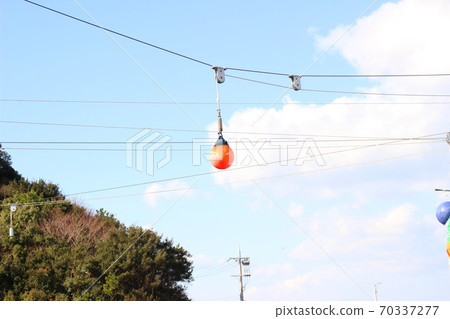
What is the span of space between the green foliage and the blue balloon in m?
18.9

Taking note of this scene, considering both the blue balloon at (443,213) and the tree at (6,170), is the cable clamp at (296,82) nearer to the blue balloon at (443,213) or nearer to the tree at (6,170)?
the blue balloon at (443,213)

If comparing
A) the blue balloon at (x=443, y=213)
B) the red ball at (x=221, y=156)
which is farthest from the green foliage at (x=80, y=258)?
the red ball at (x=221, y=156)

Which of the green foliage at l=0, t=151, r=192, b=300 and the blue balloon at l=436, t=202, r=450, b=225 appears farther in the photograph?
the green foliage at l=0, t=151, r=192, b=300

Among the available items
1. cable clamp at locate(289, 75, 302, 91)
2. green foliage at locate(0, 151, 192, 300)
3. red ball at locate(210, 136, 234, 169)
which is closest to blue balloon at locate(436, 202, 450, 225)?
cable clamp at locate(289, 75, 302, 91)

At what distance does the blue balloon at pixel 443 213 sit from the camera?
47.3 ft

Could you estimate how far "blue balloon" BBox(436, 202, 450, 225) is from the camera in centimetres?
1442

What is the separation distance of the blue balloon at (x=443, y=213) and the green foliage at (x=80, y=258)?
743 inches

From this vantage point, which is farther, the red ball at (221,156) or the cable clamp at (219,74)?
the cable clamp at (219,74)

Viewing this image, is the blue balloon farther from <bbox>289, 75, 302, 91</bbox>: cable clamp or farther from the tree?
the tree

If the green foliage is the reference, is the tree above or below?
above

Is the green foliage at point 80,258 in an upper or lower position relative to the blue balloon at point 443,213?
upper

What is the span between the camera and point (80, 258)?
108 feet

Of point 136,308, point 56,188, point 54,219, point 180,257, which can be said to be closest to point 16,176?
point 56,188

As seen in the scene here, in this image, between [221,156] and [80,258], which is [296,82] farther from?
[80,258]
